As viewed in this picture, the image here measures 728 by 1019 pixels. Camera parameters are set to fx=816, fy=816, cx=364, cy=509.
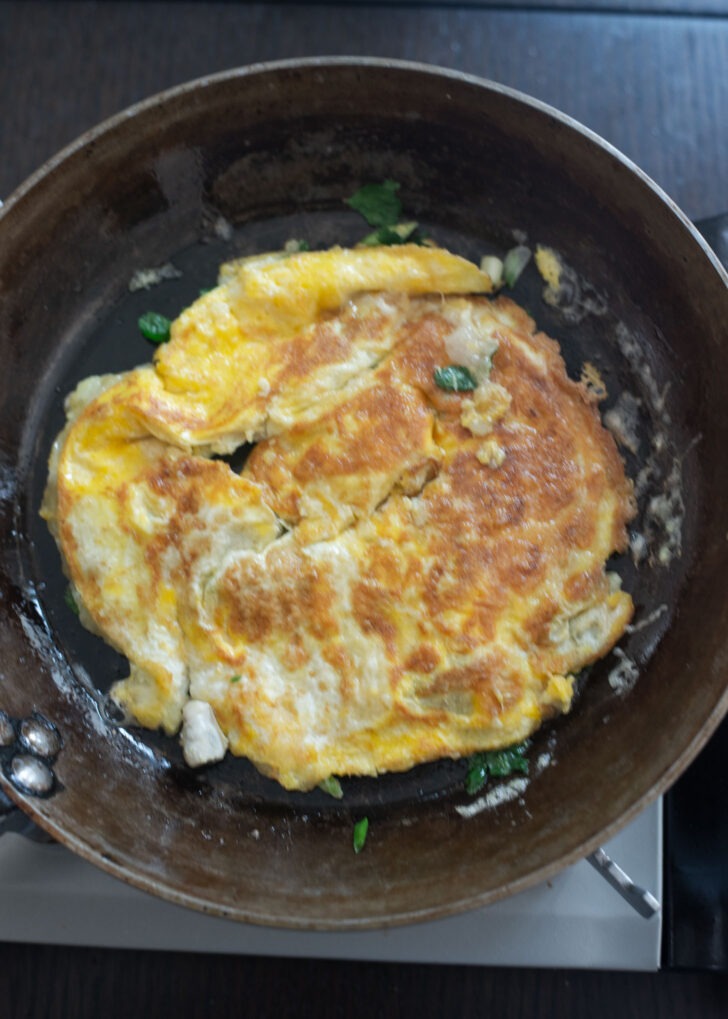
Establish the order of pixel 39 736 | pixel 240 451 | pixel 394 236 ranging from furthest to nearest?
pixel 394 236
pixel 240 451
pixel 39 736

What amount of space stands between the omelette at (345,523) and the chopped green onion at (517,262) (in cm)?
14

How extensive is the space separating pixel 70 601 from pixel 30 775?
49 centimetres

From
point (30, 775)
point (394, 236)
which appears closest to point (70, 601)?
point (30, 775)

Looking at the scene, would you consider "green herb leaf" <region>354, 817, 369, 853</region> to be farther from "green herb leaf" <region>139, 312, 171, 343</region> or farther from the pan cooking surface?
"green herb leaf" <region>139, 312, 171, 343</region>

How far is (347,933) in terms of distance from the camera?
6.60 ft

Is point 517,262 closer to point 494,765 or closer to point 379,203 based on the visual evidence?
point 379,203

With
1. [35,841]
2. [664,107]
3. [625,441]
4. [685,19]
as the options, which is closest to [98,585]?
[35,841]

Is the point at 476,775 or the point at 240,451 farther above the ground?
the point at 240,451

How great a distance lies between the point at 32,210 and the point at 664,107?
5.87 feet

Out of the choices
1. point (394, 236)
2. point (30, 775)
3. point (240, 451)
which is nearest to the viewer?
point (30, 775)

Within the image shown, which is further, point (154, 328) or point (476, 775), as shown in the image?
point (154, 328)

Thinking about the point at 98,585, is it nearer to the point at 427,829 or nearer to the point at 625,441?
the point at 427,829

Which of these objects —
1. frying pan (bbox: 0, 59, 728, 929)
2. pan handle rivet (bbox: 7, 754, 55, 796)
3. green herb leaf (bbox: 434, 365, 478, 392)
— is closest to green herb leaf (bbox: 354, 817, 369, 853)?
frying pan (bbox: 0, 59, 728, 929)

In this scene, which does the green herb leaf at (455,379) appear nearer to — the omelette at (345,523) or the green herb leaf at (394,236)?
the omelette at (345,523)
